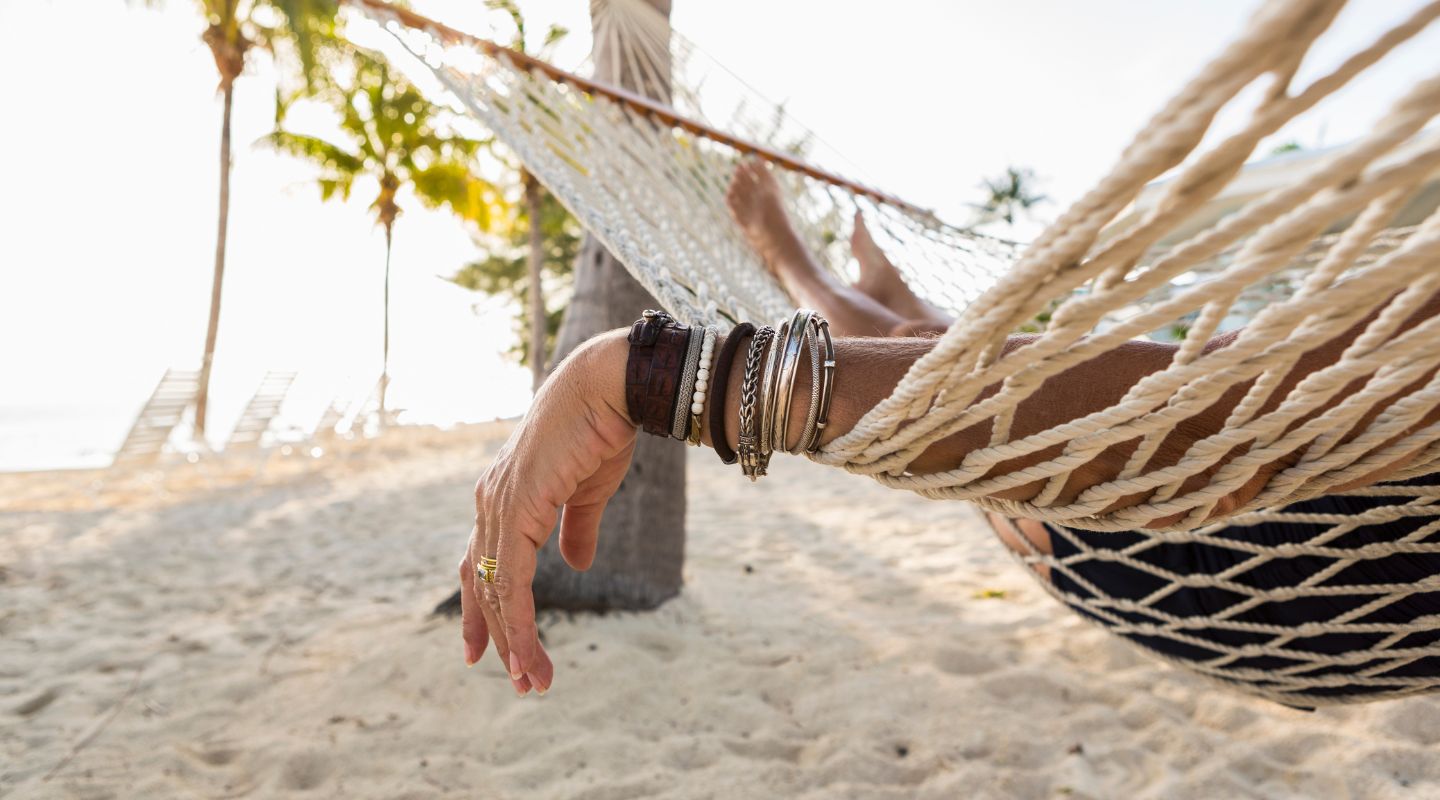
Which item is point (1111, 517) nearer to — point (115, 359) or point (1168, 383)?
point (1168, 383)

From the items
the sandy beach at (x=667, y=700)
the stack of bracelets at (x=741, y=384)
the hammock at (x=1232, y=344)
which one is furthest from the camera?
the sandy beach at (x=667, y=700)

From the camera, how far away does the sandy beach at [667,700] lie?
125cm

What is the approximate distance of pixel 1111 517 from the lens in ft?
1.86

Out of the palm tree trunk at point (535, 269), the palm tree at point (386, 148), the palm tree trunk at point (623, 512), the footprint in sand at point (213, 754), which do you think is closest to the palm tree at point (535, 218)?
the palm tree trunk at point (535, 269)

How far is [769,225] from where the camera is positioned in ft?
6.53

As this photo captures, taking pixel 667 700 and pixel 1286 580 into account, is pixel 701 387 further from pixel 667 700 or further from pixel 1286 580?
pixel 667 700

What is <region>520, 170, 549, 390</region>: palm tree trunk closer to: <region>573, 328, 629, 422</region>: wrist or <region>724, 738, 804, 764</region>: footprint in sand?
<region>724, 738, 804, 764</region>: footprint in sand

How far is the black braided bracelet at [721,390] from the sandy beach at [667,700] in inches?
32.1

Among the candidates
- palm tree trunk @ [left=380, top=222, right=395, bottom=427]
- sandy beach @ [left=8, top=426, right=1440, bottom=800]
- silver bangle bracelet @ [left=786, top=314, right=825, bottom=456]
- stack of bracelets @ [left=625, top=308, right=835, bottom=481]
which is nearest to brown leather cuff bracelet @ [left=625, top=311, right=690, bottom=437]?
stack of bracelets @ [left=625, top=308, right=835, bottom=481]

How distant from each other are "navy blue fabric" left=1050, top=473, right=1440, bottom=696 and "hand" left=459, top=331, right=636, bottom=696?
2.49 feet

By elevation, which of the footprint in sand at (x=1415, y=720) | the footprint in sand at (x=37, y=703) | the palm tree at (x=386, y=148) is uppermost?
the palm tree at (x=386, y=148)

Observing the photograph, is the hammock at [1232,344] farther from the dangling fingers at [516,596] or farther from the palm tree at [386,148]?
the palm tree at [386,148]

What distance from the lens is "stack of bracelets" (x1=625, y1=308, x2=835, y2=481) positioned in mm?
602

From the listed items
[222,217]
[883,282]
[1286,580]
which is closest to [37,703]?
[883,282]
